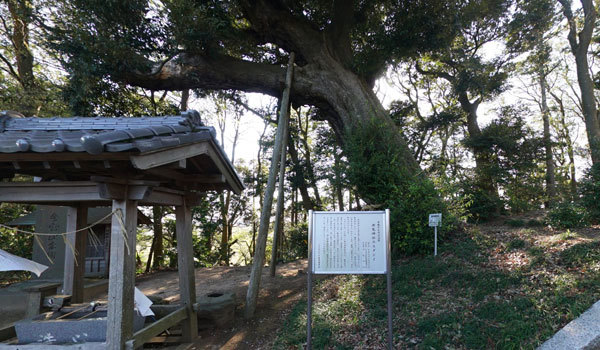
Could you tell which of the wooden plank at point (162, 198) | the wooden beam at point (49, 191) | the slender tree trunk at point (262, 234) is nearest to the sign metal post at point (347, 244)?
the wooden plank at point (162, 198)

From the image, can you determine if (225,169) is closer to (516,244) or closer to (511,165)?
(516,244)

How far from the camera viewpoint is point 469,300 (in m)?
4.25

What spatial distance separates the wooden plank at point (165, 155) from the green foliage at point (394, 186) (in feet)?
13.4

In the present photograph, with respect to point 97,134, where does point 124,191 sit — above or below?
below

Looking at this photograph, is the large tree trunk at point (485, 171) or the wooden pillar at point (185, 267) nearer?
the wooden pillar at point (185, 267)

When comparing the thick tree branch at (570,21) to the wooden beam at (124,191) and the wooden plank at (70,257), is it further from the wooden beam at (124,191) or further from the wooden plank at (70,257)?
the wooden plank at (70,257)

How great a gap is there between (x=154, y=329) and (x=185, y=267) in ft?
3.57

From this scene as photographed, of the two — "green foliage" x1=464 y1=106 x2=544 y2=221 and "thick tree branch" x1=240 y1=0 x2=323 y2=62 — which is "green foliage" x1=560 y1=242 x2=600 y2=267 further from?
"thick tree branch" x1=240 y1=0 x2=323 y2=62

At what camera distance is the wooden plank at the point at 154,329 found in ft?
11.5

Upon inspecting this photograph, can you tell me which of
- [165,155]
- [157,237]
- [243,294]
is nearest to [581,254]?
[165,155]

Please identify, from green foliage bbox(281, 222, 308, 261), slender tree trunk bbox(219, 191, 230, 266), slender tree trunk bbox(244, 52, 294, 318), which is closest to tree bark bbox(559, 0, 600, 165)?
slender tree trunk bbox(244, 52, 294, 318)

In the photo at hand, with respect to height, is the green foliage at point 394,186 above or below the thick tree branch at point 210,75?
below

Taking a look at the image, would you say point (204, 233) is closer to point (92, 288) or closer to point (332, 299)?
point (92, 288)

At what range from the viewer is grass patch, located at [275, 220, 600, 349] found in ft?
11.4
